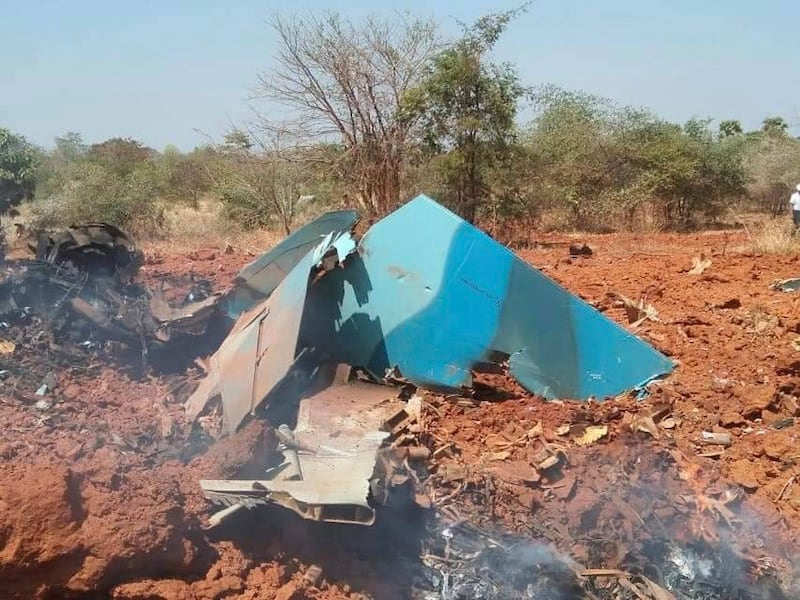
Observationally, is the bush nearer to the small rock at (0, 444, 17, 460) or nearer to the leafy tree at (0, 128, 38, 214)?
the leafy tree at (0, 128, 38, 214)

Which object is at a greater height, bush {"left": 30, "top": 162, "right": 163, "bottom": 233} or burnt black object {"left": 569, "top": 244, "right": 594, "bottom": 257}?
bush {"left": 30, "top": 162, "right": 163, "bottom": 233}

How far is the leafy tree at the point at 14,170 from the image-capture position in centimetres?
1702

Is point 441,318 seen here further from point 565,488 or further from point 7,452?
point 7,452

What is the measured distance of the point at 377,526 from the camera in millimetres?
3514

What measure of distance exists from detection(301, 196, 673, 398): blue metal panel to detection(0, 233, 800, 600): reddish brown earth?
0.21 m

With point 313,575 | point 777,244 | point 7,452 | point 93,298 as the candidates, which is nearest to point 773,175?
point 777,244

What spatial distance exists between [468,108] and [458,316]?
1072cm

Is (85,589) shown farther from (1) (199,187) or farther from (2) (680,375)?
(1) (199,187)

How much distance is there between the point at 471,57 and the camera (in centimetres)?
1432

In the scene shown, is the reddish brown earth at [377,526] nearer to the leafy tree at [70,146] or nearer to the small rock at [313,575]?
the small rock at [313,575]

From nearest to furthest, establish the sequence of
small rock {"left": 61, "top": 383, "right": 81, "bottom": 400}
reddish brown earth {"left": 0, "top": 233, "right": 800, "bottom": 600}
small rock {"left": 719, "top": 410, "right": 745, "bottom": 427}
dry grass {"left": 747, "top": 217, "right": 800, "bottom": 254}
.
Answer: reddish brown earth {"left": 0, "top": 233, "right": 800, "bottom": 600}
small rock {"left": 719, "top": 410, "right": 745, "bottom": 427}
small rock {"left": 61, "top": 383, "right": 81, "bottom": 400}
dry grass {"left": 747, "top": 217, "right": 800, "bottom": 254}

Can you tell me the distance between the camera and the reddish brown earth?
10.6 ft

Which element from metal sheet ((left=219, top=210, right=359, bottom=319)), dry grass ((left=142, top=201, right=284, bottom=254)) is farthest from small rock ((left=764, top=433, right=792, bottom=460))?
dry grass ((left=142, top=201, right=284, bottom=254))

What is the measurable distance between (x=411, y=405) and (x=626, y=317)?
10.8 feet
